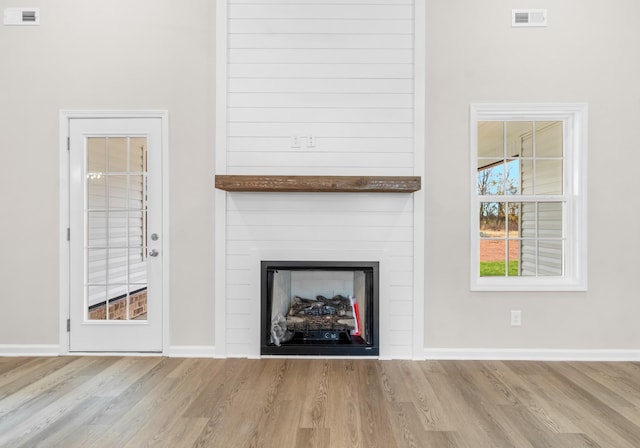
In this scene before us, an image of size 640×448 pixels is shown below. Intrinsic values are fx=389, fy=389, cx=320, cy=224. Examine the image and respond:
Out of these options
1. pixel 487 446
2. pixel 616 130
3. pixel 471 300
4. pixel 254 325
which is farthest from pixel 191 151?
pixel 616 130

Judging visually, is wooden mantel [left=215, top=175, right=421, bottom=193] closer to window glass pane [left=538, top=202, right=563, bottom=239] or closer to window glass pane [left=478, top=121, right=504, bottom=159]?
window glass pane [left=478, top=121, right=504, bottom=159]

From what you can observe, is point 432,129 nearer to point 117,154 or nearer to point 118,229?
point 117,154

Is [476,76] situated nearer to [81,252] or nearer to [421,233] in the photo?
[421,233]

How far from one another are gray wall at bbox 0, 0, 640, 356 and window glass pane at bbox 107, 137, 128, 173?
0.34 m

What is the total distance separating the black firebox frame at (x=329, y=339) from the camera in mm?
3287

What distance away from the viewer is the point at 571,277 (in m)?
3.39

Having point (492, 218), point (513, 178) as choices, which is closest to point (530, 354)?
point (492, 218)

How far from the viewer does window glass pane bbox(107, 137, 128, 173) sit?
3.40 m

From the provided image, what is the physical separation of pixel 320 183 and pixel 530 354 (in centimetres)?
230

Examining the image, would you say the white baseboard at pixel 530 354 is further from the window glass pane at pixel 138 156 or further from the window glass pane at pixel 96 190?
the window glass pane at pixel 96 190

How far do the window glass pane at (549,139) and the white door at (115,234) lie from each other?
3.42m

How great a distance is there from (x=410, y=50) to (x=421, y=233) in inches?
62.4

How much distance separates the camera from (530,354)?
3.31m

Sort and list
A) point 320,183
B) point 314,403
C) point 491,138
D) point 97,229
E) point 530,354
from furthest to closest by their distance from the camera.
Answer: point 491,138 < point 97,229 < point 530,354 < point 320,183 < point 314,403
